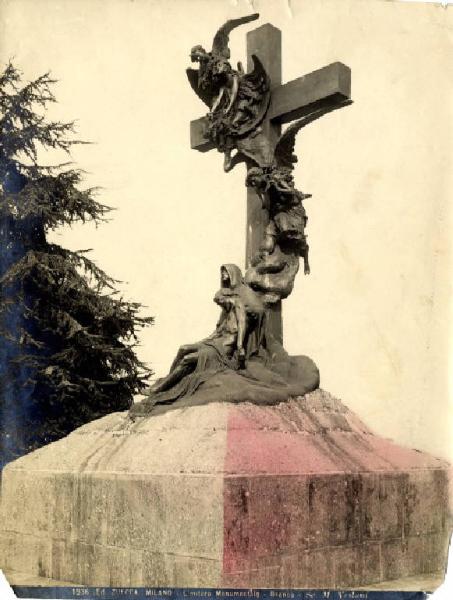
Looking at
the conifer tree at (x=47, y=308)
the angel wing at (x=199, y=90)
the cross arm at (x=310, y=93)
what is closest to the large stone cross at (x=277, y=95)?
the cross arm at (x=310, y=93)

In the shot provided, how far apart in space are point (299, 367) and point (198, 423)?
134 centimetres

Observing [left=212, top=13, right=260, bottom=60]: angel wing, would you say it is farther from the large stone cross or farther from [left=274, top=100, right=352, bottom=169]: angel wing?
[left=274, top=100, right=352, bottom=169]: angel wing

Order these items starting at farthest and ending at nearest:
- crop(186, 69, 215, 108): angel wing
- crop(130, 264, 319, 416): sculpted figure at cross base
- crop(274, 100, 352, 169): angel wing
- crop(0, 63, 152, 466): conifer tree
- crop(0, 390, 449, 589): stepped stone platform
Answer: crop(0, 63, 152, 466): conifer tree < crop(186, 69, 215, 108): angel wing < crop(274, 100, 352, 169): angel wing < crop(130, 264, 319, 416): sculpted figure at cross base < crop(0, 390, 449, 589): stepped stone platform

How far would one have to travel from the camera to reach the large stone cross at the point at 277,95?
715 centimetres

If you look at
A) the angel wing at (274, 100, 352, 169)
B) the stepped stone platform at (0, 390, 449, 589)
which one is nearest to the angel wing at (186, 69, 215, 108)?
the angel wing at (274, 100, 352, 169)

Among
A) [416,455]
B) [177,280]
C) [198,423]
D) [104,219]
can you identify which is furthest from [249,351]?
[104,219]

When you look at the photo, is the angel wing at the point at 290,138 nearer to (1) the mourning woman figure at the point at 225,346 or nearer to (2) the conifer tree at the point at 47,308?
(1) the mourning woman figure at the point at 225,346

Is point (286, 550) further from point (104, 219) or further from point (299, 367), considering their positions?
point (104, 219)

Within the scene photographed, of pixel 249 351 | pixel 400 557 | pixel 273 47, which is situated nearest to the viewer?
pixel 400 557

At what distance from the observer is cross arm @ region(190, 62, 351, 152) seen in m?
7.10

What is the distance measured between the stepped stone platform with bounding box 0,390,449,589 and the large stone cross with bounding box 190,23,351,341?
1.48 m

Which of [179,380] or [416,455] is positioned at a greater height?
[179,380]

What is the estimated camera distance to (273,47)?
7.77 meters

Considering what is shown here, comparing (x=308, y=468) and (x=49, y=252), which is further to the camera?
(x=49, y=252)
